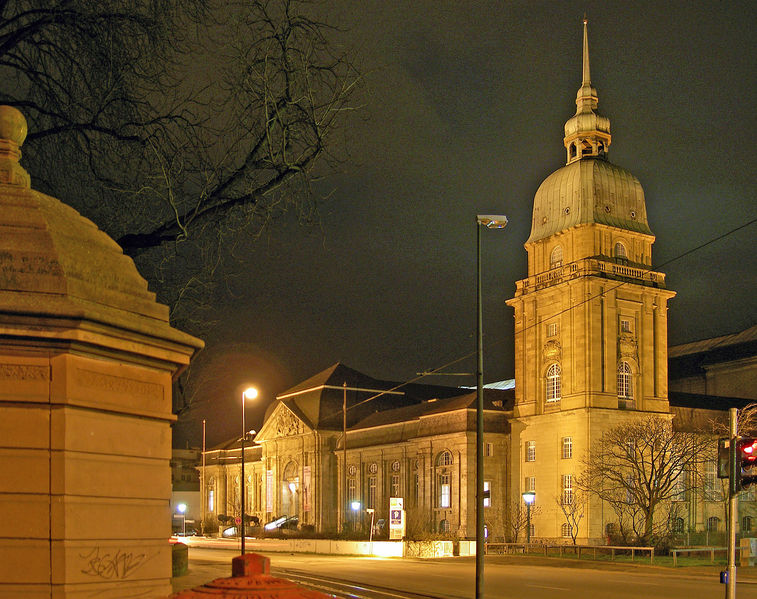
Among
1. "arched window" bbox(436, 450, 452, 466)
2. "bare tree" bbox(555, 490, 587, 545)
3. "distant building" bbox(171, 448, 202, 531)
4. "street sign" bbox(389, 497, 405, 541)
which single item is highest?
"arched window" bbox(436, 450, 452, 466)

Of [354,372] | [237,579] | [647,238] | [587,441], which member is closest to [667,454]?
[587,441]

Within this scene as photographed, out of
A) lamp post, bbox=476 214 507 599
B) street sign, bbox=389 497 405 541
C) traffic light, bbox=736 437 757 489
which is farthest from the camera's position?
street sign, bbox=389 497 405 541

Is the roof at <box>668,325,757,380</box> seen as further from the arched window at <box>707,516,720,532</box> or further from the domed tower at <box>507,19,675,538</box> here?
the domed tower at <box>507,19,675,538</box>

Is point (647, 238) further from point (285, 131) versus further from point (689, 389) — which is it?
point (285, 131)

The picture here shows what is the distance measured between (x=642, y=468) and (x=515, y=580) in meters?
33.6

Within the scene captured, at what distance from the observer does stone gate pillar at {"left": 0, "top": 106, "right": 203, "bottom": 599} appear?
7141 mm

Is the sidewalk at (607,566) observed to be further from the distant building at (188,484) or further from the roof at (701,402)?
the distant building at (188,484)

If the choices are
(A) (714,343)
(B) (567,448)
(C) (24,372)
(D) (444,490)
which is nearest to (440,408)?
(D) (444,490)

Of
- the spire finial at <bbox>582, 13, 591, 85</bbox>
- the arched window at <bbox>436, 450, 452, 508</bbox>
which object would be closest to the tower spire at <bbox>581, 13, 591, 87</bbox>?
the spire finial at <bbox>582, 13, 591, 85</bbox>

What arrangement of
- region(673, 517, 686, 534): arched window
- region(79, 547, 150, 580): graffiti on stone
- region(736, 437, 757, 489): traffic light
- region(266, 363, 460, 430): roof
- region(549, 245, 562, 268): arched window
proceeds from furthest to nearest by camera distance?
region(266, 363, 460, 430): roof < region(549, 245, 562, 268): arched window < region(673, 517, 686, 534): arched window < region(736, 437, 757, 489): traffic light < region(79, 547, 150, 580): graffiti on stone

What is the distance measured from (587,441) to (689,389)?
140ft

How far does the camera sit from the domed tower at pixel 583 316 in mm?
76688

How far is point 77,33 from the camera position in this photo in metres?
9.95

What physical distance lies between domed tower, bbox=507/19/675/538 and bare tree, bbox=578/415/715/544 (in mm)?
3001
